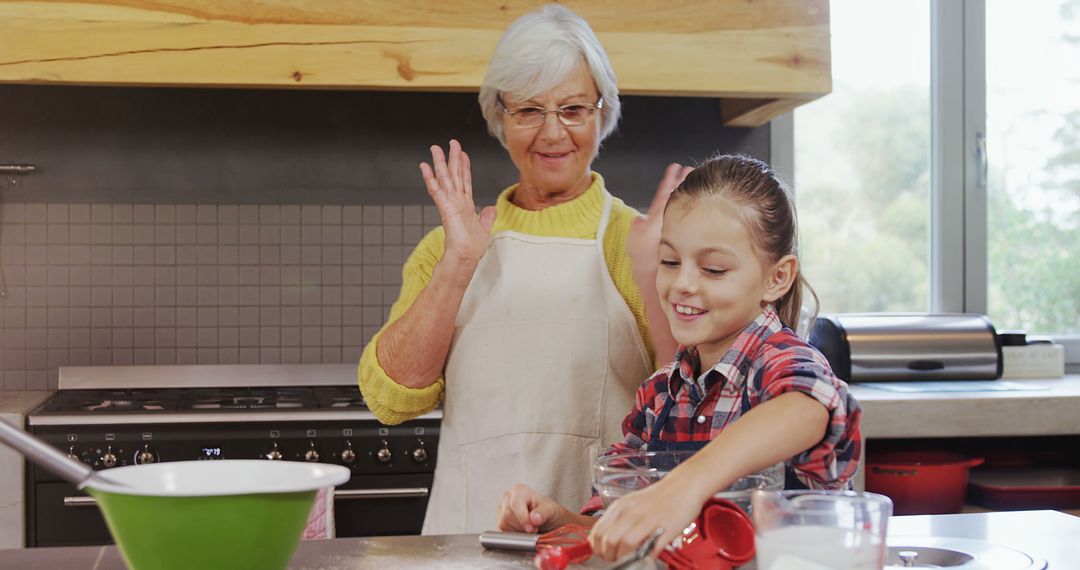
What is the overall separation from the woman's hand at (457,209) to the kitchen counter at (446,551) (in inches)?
20.8

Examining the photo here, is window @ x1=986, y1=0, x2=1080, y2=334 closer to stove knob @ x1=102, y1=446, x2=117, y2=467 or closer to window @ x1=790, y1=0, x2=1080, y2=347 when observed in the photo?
window @ x1=790, y1=0, x2=1080, y2=347

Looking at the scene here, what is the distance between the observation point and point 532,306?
178 centimetres

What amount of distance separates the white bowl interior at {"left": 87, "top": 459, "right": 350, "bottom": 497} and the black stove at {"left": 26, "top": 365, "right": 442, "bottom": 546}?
4.87 ft

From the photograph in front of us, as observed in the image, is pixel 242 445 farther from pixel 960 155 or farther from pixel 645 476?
pixel 960 155

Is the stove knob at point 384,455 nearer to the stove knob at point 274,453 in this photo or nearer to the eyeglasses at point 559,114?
the stove knob at point 274,453

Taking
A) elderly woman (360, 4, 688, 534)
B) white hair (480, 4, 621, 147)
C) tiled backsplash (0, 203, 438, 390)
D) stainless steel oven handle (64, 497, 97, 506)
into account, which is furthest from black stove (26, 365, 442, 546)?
white hair (480, 4, 621, 147)

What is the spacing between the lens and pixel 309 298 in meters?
3.03

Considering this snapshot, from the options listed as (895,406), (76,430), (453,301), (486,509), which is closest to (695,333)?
(453,301)

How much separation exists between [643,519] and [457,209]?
79 centimetres

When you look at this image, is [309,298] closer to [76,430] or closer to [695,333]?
[76,430]

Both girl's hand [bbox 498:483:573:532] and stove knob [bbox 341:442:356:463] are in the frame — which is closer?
girl's hand [bbox 498:483:573:532]

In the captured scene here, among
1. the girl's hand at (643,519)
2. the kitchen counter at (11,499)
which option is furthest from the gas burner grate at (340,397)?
the girl's hand at (643,519)

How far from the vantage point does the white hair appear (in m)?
1.63

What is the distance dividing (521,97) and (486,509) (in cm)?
66
